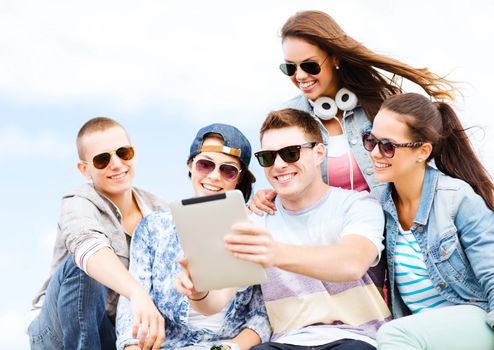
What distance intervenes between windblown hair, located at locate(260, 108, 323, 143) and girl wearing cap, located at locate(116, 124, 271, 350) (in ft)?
1.29

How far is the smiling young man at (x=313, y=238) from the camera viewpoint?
479 centimetres

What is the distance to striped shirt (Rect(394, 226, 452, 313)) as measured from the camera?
5227 mm

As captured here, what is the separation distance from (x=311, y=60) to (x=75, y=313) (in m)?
2.74

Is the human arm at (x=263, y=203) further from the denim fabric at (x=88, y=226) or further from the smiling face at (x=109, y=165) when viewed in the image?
the smiling face at (x=109, y=165)

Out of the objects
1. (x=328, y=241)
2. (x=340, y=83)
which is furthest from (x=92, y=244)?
(x=340, y=83)

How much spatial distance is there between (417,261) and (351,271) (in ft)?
3.04

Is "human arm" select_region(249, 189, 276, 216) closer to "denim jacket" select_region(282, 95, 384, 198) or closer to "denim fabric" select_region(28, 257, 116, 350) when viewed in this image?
"denim jacket" select_region(282, 95, 384, 198)

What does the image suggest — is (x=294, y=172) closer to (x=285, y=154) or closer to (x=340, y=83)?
(x=285, y=154)

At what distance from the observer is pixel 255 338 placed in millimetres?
5094

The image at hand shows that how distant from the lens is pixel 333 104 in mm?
6277

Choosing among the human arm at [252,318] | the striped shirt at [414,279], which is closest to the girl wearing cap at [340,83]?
the striped shirt at [414,279]

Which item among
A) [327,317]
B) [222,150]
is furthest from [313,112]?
[327,317]

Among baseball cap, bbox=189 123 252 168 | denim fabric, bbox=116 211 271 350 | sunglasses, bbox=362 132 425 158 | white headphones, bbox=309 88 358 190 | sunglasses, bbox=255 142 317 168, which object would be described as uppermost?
white headphones, bbox=309 88 358 190

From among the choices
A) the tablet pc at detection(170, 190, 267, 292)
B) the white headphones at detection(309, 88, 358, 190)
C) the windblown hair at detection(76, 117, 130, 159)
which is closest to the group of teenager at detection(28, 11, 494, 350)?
the tablet pc at detection(170, 190, 267, 292)
